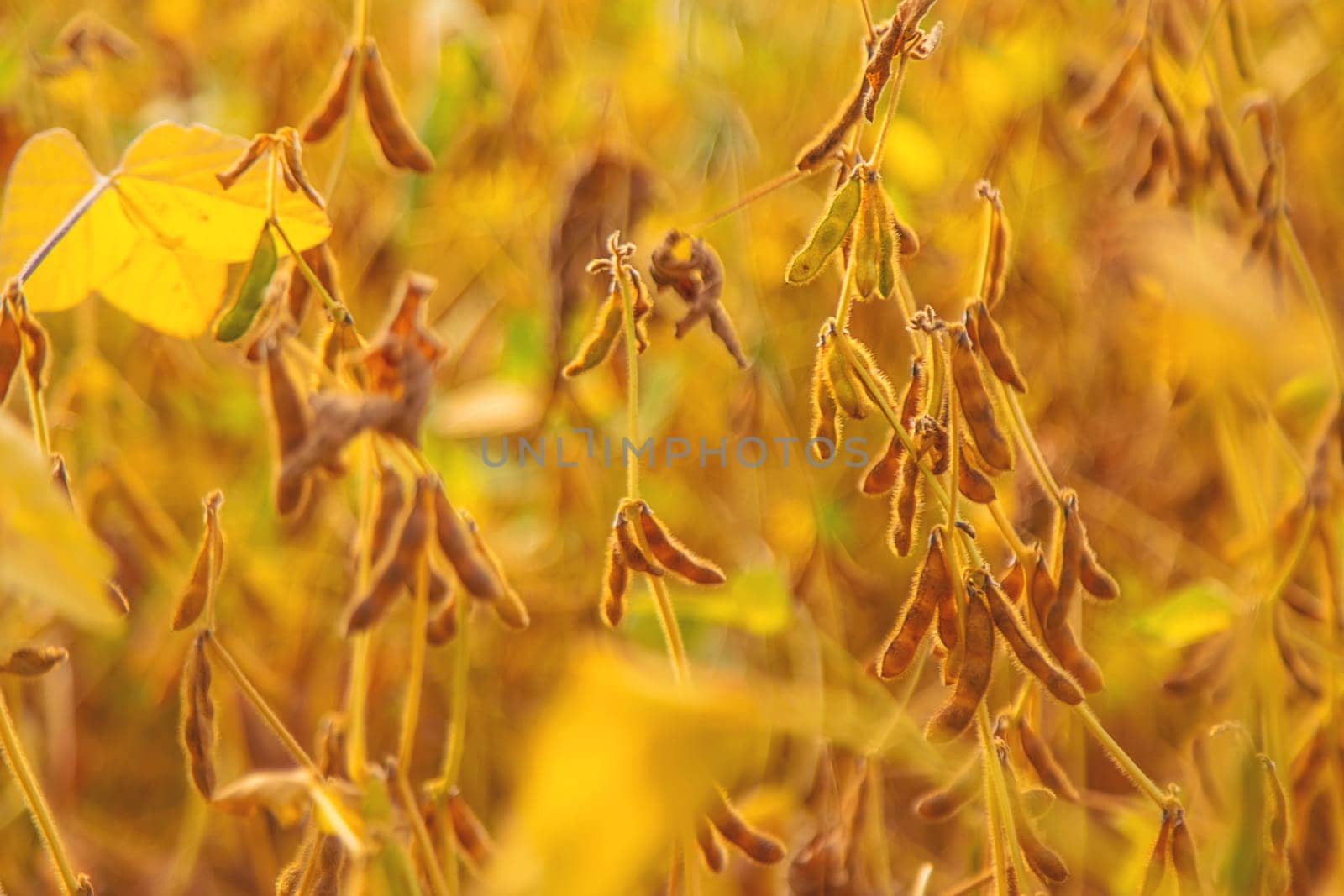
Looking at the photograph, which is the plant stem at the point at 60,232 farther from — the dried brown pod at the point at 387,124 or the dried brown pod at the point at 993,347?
the dried brown pod at the point at 993,347

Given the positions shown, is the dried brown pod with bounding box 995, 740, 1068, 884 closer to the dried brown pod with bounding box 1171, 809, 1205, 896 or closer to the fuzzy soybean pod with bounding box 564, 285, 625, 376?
the dried brown pod with bounding box 1171, 809, 1205, 896

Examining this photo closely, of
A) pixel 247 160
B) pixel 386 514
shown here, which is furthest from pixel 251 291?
pixel 386 514

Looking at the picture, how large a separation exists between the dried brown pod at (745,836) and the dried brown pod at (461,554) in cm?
18

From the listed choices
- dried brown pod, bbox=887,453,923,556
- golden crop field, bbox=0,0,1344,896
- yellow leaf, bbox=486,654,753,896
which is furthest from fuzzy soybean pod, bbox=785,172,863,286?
yellow leaf, bbox=486,654,753,896

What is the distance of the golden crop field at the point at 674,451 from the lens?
0.60 meters

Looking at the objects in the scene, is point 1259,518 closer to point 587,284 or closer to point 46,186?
point 587,284

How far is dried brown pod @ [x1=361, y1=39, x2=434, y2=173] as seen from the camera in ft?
2.55

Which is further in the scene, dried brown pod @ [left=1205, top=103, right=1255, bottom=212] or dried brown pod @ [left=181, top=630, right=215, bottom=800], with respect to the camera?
dried brown pod @ [left=1205, top=103, right=1255, bottom=212]

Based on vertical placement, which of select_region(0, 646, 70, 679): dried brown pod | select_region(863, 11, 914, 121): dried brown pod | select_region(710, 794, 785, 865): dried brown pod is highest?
select_region(863, 11, 914, 121): dried brown pod

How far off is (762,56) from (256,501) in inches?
31.5

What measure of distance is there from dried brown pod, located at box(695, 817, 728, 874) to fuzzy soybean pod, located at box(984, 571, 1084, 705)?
20 centimetres

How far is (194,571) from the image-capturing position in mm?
663

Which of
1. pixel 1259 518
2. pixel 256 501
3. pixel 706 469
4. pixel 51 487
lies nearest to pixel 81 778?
pixel 256 501

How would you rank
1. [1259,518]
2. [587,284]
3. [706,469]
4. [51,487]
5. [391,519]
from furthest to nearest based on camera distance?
[706,469], [587,284], [1259,518], [391,519], [51,487]
